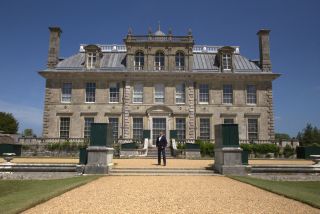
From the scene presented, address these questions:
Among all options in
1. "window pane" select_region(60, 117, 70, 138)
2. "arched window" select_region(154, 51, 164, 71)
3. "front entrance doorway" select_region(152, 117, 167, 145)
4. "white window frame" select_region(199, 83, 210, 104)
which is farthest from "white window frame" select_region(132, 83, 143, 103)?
"window pane" select_region(60, 117, 70, 138)

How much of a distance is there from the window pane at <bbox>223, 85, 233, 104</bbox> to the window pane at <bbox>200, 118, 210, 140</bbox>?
2825mm

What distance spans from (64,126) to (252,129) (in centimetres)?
1953

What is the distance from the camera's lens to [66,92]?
32344mm

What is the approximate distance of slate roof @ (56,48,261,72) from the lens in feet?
110

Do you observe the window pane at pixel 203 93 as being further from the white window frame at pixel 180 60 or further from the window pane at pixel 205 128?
the white window frame at pixel 180 60

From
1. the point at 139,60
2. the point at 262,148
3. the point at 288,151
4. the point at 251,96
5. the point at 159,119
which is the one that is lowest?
the point at 288,151

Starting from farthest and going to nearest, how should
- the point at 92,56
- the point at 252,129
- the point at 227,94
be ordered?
the point at 92,56 → the point at 227,94 → the point at 252,129

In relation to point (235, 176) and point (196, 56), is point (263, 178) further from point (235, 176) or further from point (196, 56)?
point (196, 56)

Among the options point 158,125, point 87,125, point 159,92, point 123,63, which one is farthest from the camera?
point 123,63

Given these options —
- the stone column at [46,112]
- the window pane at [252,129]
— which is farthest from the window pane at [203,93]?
the stone column at [46,112]

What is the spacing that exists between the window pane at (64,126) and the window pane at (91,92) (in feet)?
9.81

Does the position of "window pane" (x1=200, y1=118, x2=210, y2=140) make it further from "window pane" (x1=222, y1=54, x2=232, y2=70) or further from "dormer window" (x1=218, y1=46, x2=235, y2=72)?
"window pane" (x1=222, y1=54, x2=232, y2=70)

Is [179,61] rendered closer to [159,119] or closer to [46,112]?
[159,119]

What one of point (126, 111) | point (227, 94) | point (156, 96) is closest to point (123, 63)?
point (156, 96)
